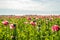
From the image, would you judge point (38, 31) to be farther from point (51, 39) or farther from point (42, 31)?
point (51, 39)

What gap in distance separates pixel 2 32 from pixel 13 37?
42 centimetres

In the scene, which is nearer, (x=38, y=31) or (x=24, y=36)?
(x=24, y=36)

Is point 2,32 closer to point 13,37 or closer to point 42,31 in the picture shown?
point 13,37

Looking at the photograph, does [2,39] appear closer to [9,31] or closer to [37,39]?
[9,31]

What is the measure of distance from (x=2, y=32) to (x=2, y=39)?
22 cm

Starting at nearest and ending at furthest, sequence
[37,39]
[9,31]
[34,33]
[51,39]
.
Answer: [51,39] → [37,39] → [34,33] → [9,31]

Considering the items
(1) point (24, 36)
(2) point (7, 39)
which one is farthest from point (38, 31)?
(2) point (7, 39)

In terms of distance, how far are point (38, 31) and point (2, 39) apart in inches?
32.4

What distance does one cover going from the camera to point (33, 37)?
412 centimetres

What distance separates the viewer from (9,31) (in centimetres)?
485

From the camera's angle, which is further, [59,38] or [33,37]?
[33,37]

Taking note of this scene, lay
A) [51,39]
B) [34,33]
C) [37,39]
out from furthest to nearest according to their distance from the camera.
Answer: [34,33] < [37,39] < [51,39]

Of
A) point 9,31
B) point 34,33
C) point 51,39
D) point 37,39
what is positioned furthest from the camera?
point 9,31

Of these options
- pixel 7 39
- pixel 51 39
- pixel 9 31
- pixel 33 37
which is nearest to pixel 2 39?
pixel 7 39
